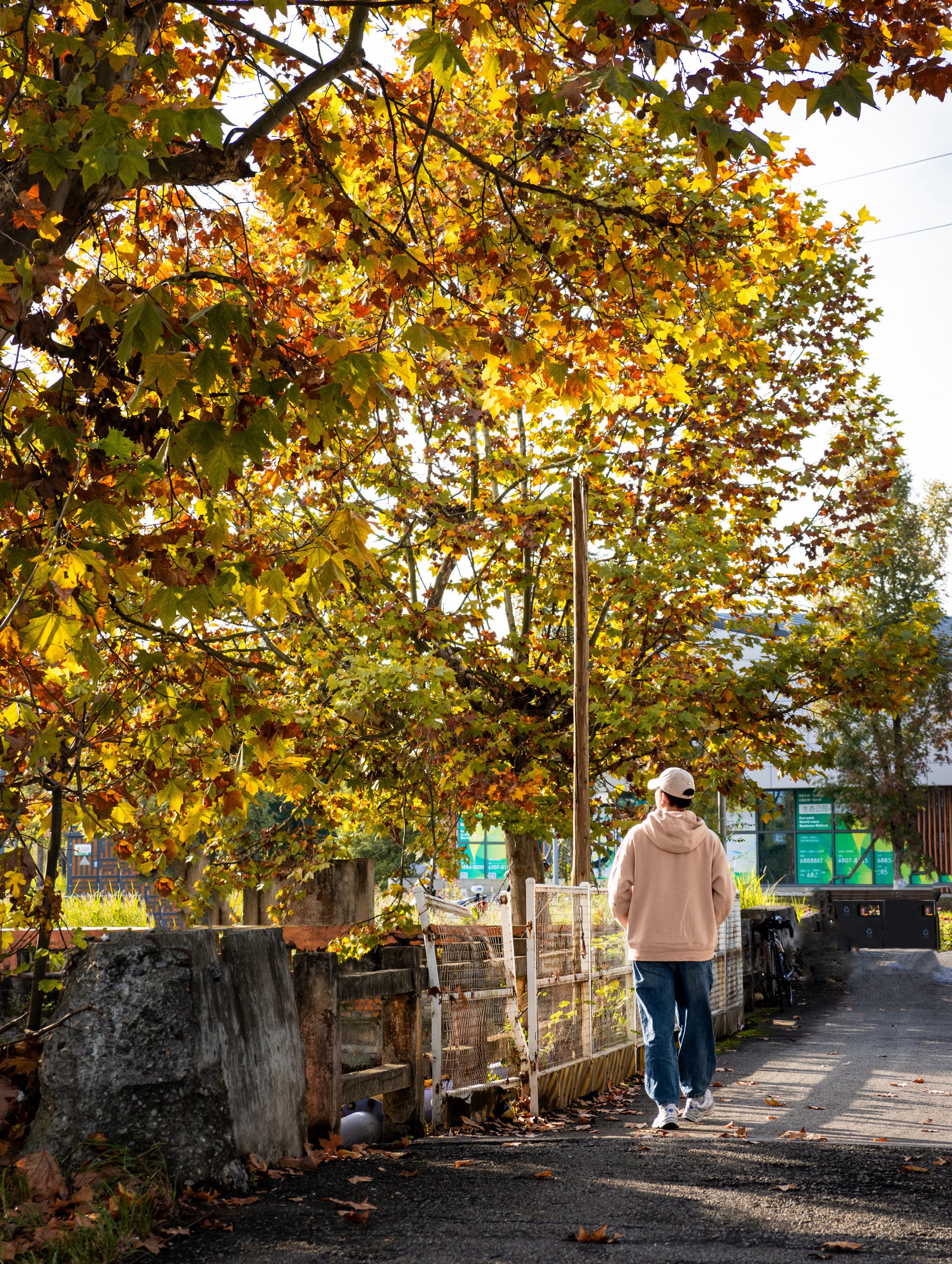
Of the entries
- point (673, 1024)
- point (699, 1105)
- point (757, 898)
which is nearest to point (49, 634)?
point (673, 1024)

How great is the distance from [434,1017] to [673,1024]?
163 centimetres

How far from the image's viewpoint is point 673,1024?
7113 mm

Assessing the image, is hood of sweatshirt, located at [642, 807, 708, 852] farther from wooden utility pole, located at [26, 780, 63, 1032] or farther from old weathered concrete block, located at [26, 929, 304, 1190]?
wooden utility pole, located at [26, 780, 63, 1032]

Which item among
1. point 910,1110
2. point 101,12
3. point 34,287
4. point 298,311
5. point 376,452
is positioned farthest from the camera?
point 376,452

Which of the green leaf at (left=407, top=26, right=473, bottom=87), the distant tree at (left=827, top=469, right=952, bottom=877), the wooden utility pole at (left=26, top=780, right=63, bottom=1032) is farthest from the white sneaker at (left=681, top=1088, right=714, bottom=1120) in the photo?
the distant tree at (left=827, top=469, right=952, bottom=877)

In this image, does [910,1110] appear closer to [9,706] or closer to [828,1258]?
[828,1258]

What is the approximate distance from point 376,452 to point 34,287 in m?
8.48

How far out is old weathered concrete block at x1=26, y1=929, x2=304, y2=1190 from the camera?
200 inches

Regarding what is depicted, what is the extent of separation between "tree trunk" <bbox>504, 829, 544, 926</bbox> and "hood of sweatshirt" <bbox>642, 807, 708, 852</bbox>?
7703mm

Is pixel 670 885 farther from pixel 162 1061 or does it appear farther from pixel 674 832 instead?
pixel 162 1061

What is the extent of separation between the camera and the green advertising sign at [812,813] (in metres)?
38.1

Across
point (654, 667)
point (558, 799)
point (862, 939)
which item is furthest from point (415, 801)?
point (862, 939)

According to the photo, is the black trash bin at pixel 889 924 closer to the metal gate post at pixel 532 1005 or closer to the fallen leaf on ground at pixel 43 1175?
the metal gate post at pixel 532 1005

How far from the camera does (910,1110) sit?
885cm
